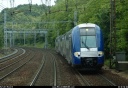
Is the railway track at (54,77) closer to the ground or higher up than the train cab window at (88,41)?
closer to the ground

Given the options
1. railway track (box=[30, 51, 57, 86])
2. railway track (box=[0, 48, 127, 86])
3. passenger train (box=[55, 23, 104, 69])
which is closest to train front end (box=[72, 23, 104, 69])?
passenger train (box=[55, 23, 104, 69])

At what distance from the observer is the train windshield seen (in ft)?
69.9

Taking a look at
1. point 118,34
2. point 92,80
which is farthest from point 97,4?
point 92,80

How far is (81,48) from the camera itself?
834 inches

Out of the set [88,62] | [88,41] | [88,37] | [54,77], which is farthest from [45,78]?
[88,37]

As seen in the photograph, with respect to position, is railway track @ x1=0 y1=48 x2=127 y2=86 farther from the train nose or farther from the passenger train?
the passenger train

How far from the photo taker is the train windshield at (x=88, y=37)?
21.3m

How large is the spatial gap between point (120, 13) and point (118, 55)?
342 inches

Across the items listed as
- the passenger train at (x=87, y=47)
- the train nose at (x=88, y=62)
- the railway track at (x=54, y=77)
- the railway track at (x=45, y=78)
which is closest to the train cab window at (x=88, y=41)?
the passenger train at (x=87, y=47)

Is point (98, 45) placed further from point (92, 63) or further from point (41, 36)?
point (41, 36)

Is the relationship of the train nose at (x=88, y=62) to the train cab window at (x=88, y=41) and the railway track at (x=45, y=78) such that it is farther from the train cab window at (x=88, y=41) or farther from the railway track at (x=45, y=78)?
the railway track at (x=45, y=78)

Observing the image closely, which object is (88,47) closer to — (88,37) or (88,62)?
(88,37)

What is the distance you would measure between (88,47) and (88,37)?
2.66 feet

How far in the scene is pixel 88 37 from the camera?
2162 cm
